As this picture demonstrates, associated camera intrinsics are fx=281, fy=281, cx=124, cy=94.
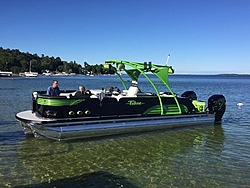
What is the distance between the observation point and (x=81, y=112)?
9.84 meters

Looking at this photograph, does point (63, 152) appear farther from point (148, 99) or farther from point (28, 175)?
point (148, 99)

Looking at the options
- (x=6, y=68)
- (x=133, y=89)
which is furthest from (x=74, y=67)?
(x=133, y=89)

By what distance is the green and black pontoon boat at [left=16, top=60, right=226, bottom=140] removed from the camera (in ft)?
30.6

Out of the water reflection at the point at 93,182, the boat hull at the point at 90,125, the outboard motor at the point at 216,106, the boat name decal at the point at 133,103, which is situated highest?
the boat name decal at the point at 133,103

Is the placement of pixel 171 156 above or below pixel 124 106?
below

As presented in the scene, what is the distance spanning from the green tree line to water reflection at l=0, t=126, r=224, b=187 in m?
94.9

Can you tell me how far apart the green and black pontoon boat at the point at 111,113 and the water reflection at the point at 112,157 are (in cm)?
36

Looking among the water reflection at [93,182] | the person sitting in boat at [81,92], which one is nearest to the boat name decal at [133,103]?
the person sitting in boat at [81,92]

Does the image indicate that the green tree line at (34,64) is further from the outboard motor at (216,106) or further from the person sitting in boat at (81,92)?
the person sitting in boat at (81,92)

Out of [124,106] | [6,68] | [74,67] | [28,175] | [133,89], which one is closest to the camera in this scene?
[28,175]

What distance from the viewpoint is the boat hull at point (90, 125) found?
30.1 feet

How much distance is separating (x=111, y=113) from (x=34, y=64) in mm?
136365

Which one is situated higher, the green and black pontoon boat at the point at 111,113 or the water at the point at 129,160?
the green and black pontoon boat at the point at 111,113

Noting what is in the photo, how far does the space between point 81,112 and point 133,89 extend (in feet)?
8.68
